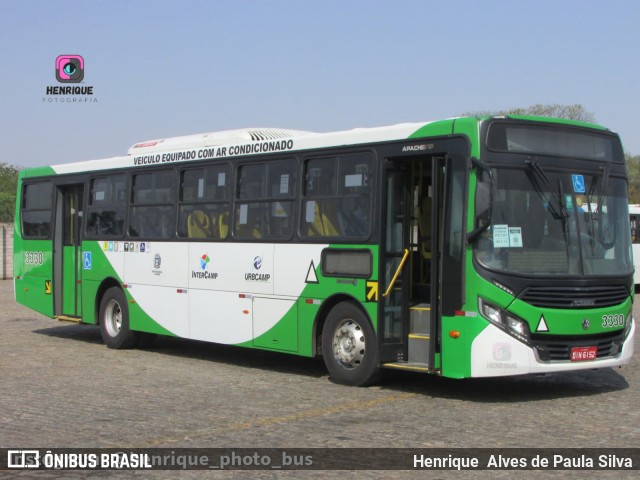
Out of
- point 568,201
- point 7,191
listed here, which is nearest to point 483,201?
point 568,201

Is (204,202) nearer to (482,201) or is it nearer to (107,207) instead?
(107,207)

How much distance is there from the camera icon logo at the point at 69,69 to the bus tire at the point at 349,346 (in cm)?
1331

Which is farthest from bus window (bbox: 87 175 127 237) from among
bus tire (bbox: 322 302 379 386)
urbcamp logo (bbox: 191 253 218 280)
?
bus tire (bbox: 322 302 379 386)

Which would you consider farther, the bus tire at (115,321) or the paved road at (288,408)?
the bus tire at (115,321)

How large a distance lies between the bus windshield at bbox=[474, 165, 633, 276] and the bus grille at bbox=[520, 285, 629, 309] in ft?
0.56

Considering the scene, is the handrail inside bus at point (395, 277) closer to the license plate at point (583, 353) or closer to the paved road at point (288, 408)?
the paved road at point (288, 408)

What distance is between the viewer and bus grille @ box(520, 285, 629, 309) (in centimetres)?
1017

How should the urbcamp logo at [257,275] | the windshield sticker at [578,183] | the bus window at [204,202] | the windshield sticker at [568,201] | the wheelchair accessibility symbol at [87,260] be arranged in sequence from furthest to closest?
the wheelchair accessibility symbol at [87,260], the bus window at [204,202], the urbcamp logo at [257,275], the windshield sticker at [578,183], the windshield sticker at [568,201]

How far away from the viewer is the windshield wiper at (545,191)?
10.4 metres

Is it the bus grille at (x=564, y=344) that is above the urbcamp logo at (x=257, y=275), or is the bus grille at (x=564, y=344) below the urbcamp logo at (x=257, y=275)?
below

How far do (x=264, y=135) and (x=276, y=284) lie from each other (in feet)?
8.15

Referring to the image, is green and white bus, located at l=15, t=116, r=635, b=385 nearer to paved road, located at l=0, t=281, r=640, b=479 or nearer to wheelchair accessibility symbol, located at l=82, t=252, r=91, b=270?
paved road, located at l=0, t=281, r=640, b=479

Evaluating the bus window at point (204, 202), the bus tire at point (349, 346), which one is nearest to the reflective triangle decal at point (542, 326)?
the bus tire at point (349, 346)

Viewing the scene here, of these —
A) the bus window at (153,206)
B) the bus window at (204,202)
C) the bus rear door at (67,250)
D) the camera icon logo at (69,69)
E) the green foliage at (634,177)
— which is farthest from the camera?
the green foliage at (634,177)
